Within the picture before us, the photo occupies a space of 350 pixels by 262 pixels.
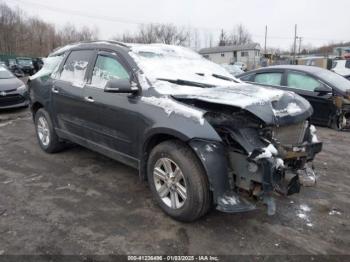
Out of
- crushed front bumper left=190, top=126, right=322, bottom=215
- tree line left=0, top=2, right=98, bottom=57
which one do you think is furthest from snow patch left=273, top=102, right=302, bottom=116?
tree line left=0, top=2, right=98, bottom=57

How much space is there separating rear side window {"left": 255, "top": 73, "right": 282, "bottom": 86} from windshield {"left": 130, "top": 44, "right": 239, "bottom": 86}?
11.5ft

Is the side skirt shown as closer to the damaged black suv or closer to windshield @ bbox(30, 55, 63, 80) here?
the damaged black suv

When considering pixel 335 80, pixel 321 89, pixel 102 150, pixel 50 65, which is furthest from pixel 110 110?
pixel 335 80

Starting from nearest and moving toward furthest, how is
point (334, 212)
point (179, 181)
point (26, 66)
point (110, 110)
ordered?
point (179, 181), point (334, 212), point (110, 110), point (26, 66)

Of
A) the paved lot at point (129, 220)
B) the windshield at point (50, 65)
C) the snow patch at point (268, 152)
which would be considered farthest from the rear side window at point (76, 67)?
the snow patch at point (268, 152)

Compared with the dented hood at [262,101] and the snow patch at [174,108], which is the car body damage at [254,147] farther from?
the snow patch at [174,108]

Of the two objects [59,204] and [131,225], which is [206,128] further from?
[59,204]

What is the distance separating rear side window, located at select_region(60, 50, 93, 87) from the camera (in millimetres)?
4500

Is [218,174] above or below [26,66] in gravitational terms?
below

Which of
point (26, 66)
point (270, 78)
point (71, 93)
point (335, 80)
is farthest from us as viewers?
point (26, 66)

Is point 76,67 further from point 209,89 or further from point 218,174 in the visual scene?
point 218,174

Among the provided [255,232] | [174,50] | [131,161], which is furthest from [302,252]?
[174,50]

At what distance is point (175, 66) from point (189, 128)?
1.34 m

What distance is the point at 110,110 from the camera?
3.95m
